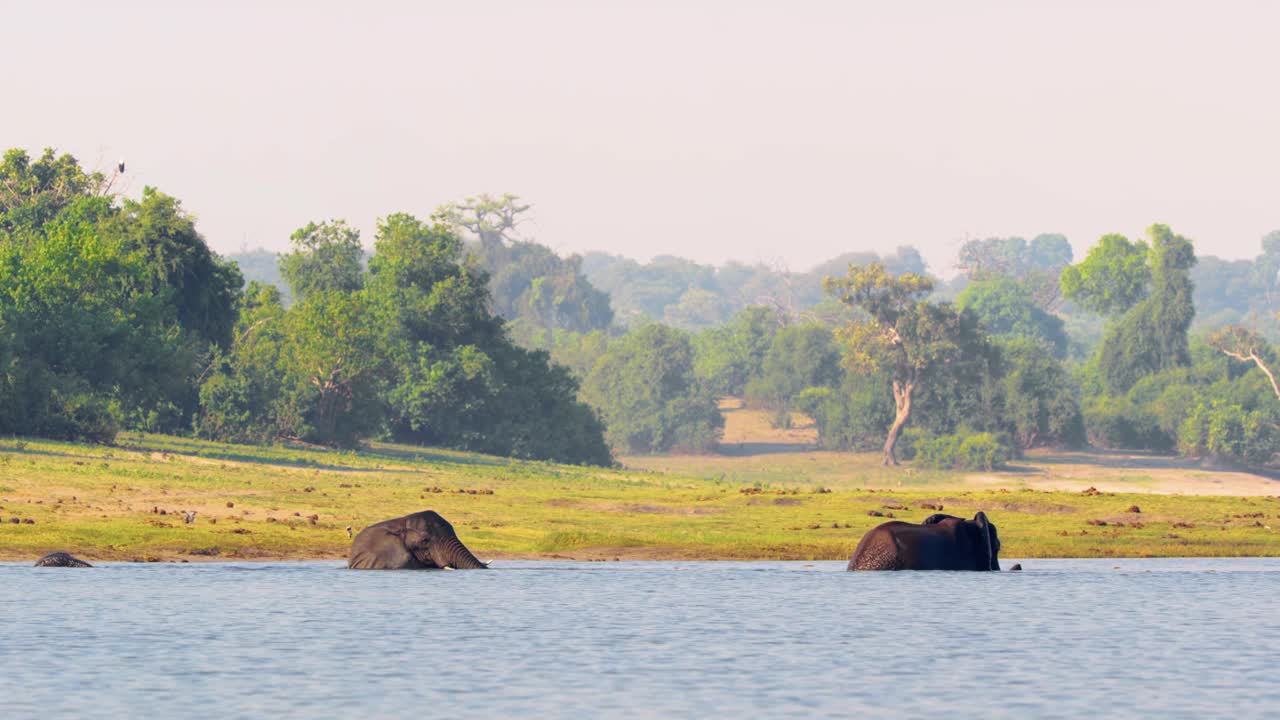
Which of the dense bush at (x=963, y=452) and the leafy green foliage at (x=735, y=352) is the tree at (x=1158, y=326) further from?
the leafy green foliage at (x=735, y=352)

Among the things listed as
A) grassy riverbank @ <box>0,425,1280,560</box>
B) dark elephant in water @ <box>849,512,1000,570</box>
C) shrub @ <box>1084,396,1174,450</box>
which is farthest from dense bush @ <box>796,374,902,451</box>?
dark elephant in water @ <box>849,512,1000,570</box>

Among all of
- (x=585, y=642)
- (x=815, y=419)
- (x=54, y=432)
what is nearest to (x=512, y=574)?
(x=585, y=642)

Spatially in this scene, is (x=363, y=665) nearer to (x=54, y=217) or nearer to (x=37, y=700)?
(x=37, y=700)

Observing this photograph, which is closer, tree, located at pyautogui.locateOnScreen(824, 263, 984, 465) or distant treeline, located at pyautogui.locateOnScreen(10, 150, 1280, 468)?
distant treeline, located at pyautogui.locateOnScreen(10, 150, 1280, 468)

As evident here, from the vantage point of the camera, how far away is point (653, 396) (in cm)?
12838

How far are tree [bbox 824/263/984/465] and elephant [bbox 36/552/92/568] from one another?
85.4 meters

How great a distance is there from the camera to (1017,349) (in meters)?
122

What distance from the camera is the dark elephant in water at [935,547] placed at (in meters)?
31.6

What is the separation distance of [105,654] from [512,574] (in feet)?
39.7

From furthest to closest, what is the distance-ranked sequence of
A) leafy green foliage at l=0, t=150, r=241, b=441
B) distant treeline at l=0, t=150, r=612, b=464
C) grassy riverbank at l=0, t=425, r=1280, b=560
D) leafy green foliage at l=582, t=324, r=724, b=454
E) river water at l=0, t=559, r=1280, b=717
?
leafy green foliage at l=582, t=324, r=724, b=454, distant treeline at l=0, t=150, r=612, b=464, leafy green foliage at l=0, t=150, r=241, b=441, grassy riverbank at l=0, t=425, r=1280, b=560, river water at l=0, t=559, r=1280, b=717

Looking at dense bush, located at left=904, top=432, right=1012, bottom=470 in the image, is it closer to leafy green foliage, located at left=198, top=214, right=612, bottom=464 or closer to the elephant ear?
leafy green foliage, located at left=198, top=214, right=612, bottom=464

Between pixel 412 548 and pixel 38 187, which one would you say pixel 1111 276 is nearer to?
pixel 38 187

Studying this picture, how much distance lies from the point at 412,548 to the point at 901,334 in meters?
84.9

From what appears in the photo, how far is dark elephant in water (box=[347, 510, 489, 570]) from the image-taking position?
32281 millimetres
